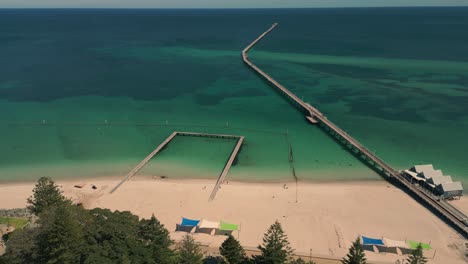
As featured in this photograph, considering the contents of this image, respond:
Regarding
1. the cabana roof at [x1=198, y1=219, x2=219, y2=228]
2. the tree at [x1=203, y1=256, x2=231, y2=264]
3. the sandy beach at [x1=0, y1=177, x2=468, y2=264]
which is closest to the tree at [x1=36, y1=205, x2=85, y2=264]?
the tree at [x1=203, y1=256, x2=231, y2=264]

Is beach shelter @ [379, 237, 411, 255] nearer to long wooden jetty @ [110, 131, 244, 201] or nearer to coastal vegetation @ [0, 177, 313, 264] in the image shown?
coastal vegetation @ [0, 177, 313, 264]

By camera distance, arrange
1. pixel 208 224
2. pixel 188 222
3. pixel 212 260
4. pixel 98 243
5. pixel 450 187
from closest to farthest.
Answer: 1. pixel 98 243
2. pixel 212 260
3. pixel 208 224
4. pixel 188 222
5. pixel 450 187

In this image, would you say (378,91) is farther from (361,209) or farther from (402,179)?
(361,209)

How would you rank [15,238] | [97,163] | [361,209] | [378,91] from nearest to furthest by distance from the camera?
[15,238], [361,209], [97,163], [378,91]

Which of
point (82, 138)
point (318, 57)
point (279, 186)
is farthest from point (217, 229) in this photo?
point (318, 57)

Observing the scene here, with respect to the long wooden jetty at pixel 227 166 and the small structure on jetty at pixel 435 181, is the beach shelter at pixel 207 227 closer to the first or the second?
the long wooden jetty at pixel 227 166

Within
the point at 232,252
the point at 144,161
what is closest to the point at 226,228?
the point at 232,252

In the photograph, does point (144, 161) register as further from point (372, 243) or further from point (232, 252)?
point (372, 243)
